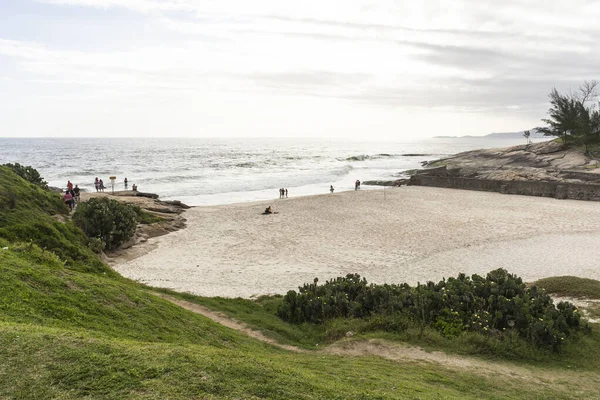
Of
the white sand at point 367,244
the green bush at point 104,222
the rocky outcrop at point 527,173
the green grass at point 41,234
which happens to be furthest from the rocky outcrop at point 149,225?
the rocky outcrop at point 527,173

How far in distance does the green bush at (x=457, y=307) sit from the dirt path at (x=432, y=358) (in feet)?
3.67

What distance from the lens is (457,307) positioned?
37.7 feet

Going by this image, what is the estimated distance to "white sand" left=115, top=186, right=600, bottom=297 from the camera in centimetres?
1764

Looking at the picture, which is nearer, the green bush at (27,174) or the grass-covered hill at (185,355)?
the grass-covered hill at (185,355)

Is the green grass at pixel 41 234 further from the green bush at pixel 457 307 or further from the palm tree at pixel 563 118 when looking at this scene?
the palm tree at pixel 563 118

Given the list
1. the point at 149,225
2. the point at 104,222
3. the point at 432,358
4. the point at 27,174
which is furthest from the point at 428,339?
the point at 27,174

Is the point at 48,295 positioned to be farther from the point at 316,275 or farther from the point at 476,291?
the point at 316,275

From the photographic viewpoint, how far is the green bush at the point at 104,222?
20.5m

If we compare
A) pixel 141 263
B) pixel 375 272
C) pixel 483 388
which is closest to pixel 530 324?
pixel 483 388

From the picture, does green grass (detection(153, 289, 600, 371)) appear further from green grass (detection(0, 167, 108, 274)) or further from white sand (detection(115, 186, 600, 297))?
green grass (detection(0, 167, 108, 274))

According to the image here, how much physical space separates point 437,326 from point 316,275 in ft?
23.6

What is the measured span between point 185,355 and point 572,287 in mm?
13187

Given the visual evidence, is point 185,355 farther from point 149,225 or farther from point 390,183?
point 390,183

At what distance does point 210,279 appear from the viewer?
17391 mm
